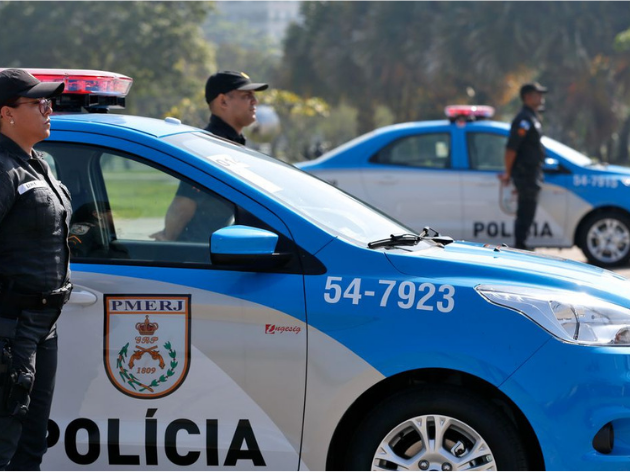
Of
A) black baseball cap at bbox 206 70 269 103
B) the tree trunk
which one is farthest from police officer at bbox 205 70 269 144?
the tree trunk

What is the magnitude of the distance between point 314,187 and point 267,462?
48.0 inches

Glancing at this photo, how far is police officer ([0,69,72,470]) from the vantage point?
10.2 ft

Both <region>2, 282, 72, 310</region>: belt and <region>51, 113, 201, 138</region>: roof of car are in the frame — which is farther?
<region>51, 113, 201, 138</region>: roof of car

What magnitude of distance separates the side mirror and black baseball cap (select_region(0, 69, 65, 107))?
75 centimetres

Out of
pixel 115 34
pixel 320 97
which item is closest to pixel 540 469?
pixel 320 97

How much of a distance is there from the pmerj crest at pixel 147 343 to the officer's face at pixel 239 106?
234cm

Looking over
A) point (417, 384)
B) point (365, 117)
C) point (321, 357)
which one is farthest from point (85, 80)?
point (365, 117)

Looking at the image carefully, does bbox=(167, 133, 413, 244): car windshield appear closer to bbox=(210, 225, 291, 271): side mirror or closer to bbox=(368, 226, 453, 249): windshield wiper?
bbox=(368, 226, 453, 249): windshield wiper

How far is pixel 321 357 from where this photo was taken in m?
3.46

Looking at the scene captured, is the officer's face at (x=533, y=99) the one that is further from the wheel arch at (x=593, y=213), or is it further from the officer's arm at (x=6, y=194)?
the officer's arm at (x=6, y=194)

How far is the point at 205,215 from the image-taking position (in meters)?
3.83

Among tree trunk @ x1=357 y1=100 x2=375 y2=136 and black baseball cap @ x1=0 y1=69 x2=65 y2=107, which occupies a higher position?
tree trunk @ x1=357 y1=100 x2=375 y2=136

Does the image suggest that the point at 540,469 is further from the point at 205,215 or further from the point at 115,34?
the point at 115,34

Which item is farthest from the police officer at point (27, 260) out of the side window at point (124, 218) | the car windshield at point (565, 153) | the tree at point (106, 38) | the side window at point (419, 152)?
the tree at point (106, 38)
